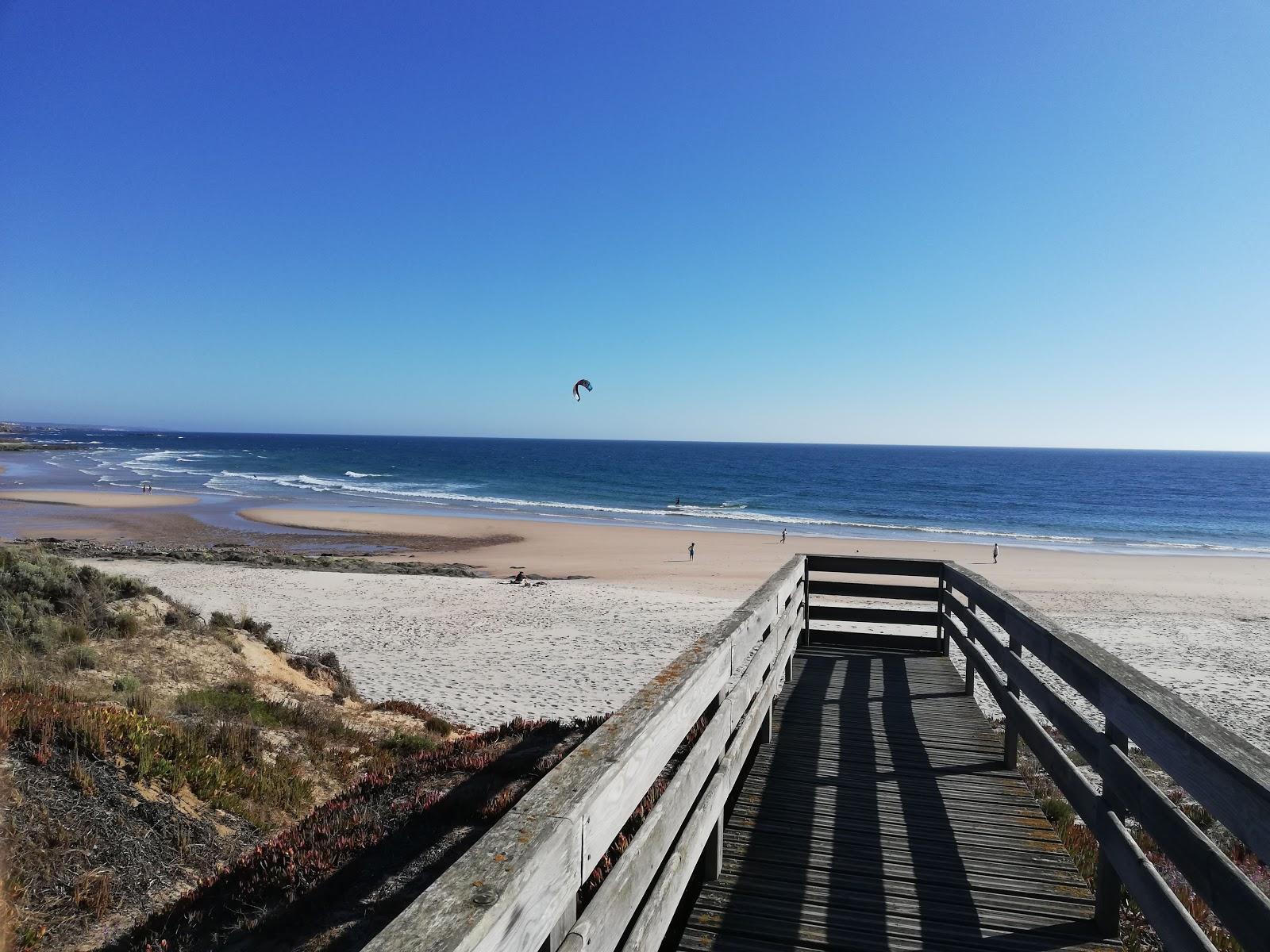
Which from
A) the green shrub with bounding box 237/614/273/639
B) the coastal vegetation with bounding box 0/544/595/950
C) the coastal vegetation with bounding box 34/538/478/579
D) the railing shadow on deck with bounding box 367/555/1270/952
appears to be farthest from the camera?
the coastal vegetation with bounding box 34/538/478/579

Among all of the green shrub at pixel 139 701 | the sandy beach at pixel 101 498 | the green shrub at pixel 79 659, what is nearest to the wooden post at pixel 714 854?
the green shrub at pixel 139 701

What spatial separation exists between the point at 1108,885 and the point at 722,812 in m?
1.57

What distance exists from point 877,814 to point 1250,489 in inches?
4196

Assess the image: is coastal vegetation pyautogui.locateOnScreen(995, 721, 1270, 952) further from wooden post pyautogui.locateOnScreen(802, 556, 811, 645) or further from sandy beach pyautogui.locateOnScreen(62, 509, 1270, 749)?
sandy beach pyautogui.locateOnScreen(62, 509, 1270, 749)

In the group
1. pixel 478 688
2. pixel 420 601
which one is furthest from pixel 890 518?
pixel 478 688

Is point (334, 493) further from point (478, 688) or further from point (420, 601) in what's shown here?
point (478, 688)

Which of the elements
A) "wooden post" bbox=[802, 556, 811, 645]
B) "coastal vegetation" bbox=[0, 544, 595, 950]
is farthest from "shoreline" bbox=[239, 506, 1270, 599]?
"coastal vegetation" bbox=[0, 544, 595, 950]

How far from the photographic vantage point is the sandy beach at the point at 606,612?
1167 cm

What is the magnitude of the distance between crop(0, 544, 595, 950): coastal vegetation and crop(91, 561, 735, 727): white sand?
91.6 inches

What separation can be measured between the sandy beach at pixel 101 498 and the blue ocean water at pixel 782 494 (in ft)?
13.8

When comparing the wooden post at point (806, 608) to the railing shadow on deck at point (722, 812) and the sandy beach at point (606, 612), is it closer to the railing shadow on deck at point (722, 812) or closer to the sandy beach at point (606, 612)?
the railing shadow on deck at point (722, 812)

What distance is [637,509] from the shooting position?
52.9 meters

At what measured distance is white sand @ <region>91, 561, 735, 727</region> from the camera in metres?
11.1

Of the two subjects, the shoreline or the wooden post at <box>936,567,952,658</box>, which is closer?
the wooden post at <box>936,567,952,658</box>
